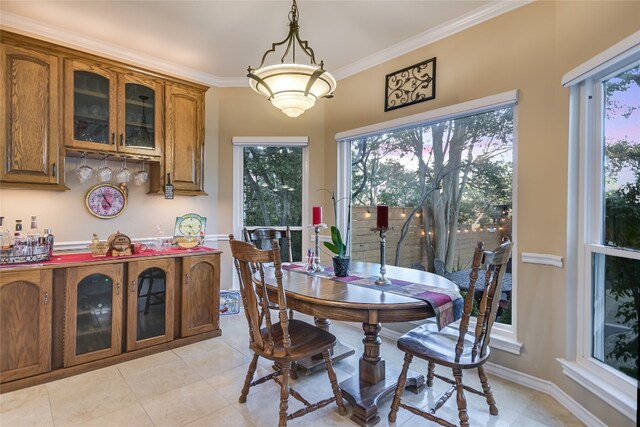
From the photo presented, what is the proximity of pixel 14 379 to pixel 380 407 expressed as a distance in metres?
2.48

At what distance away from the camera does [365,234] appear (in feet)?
11.6

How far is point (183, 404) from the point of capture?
1979 mm

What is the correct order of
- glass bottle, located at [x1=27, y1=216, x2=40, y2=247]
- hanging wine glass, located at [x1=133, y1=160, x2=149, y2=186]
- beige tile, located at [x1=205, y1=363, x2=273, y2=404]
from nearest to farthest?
beige tile, located at [x1=205, y1=363, x2=273, y2=404]
glass bottle, located at [x1=27, y1=216, x2=40, y2=247]
hanging wine glass, located at [x1=133, y1=160, x2=149, y2=186]

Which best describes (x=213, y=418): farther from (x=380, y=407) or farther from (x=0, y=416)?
(x=0, y=416)

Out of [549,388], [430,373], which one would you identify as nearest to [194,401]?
[430,373]

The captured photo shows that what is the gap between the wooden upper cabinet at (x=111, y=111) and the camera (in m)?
2.60

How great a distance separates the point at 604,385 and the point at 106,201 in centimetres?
401

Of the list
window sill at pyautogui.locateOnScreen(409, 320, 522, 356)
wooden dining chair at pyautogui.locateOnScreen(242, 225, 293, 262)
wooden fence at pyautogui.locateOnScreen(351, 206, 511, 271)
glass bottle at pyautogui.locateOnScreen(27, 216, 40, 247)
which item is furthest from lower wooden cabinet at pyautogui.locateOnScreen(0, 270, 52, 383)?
window sill at pyautogui.locateOnScreen(409, 320, 522, 356)

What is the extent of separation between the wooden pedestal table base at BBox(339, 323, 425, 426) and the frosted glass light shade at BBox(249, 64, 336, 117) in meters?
1.49

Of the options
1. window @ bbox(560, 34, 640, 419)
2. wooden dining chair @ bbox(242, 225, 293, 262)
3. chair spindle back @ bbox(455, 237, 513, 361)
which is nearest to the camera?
chair spindle back @ bbox(455, 237, 513, 361)

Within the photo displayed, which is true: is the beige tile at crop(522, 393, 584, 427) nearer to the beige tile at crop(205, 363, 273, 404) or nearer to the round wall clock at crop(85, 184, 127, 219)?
the beige tile at crop(205, 363, 273, 404)

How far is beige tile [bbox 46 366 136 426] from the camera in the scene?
1.88 metres

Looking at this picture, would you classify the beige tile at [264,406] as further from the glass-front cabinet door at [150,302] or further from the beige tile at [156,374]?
the glass-front cabinet door at [150,302]

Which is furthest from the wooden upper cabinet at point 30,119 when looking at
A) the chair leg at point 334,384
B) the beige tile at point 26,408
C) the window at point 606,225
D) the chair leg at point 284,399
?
the window at point 606,225
